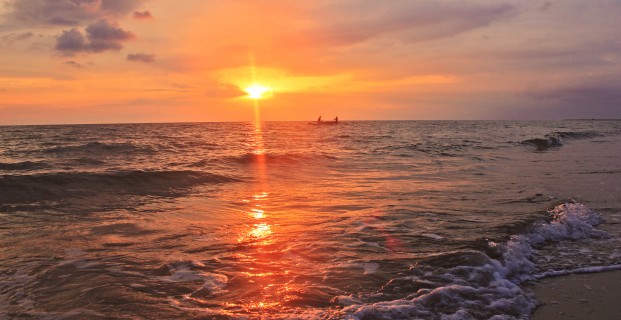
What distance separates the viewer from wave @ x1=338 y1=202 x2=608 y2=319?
4746 millimetres

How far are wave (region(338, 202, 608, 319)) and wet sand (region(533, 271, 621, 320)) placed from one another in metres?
0.16

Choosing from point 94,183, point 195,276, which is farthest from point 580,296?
point 94,183

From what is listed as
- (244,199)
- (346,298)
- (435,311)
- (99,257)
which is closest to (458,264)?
(435,311)

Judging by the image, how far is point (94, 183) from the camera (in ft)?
45.9

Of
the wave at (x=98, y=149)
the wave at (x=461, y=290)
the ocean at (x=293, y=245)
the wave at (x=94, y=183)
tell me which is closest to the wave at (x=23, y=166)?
the wave at (x=94, y=183)

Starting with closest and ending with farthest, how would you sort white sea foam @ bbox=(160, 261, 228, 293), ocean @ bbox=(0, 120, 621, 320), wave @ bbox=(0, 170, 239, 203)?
ocean @ bbox=(0, 120, 621, 320) < white sea foam @ bbox=(160, 261, 228, 293) < wave @ bbox=(0, 170, 239, 203)

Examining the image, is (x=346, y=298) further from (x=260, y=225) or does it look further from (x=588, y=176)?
(x=588, y=176)

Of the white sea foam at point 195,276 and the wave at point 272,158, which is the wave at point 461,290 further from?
the wave at point 272,158

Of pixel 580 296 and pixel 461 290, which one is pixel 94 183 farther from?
pixel 580 296

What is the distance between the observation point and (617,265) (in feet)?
20.5

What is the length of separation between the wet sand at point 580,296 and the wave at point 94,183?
10.6 m

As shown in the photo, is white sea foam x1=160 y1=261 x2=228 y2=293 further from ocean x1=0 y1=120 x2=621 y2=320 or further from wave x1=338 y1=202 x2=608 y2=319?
wave x1=338 y1=202 x2=608 y2=319

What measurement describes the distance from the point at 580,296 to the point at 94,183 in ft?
44.0

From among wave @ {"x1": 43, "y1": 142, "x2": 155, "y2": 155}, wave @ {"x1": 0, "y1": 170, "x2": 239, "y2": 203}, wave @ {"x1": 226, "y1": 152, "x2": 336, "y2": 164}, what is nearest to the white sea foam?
wave @ {"x1": 0, "y1": 170, "x2": 239, "y2": 203}
